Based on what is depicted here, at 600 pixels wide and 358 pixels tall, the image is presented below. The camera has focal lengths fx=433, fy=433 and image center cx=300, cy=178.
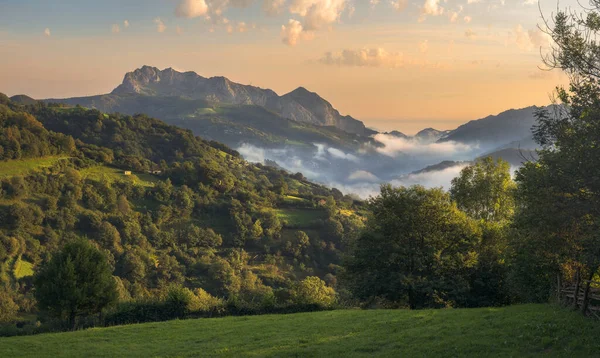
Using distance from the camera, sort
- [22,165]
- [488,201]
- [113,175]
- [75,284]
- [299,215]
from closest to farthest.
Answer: [75,284] → [488,201] → [22,165] → [113,175] → [299,215]

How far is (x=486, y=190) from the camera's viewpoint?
5047cm

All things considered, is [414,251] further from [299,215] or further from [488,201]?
[299,215]

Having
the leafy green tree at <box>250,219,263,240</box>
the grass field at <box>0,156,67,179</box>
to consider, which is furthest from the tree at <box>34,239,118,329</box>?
the leafy green tree at <box>250,219,263,240</box>

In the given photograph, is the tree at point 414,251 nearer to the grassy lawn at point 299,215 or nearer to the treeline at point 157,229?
the treeline at point 157,229

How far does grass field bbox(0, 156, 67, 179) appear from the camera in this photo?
5814 inches

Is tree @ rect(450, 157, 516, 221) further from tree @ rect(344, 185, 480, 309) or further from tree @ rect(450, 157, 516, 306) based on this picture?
tree @ rect(344, 185, 480, 309)

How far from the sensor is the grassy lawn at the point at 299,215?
182625mm

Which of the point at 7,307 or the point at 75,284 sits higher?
the point at 75,284

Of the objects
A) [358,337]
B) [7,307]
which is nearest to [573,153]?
[358,337]

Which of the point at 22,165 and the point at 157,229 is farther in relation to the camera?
the point at 157,229

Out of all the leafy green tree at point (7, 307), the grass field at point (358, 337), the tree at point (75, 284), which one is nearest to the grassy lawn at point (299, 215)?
the leafy green tree at point (7, 307)

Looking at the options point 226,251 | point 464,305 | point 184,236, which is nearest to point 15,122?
point 184,236

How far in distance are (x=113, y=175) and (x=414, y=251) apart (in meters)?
157

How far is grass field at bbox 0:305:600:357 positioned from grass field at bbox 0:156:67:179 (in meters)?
140
